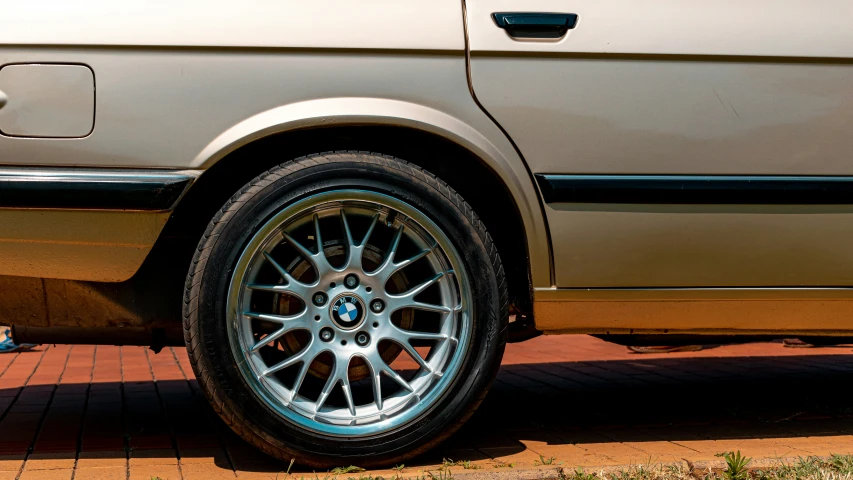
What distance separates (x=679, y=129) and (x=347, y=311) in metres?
1.12

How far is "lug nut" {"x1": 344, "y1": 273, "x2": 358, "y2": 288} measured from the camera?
264cm

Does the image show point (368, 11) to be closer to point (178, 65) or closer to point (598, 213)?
point (178, 65)

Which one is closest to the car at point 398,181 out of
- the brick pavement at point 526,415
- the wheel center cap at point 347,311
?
the wheel center cap at point 347,311

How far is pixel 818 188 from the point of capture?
270cm

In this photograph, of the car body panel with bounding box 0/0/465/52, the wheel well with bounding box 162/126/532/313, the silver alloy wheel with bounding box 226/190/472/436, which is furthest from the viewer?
the wheel well with bounding box 162/126/532/313

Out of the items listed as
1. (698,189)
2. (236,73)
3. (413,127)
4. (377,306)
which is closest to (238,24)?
(236,73)

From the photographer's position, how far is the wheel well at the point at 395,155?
270 centimetres

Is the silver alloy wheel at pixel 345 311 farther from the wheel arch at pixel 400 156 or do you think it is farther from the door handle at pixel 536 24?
the door handle at pixel 536 24

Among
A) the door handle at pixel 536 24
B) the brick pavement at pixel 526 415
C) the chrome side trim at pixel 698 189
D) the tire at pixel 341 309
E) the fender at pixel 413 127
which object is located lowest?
the brick pavement at pixel 526 415

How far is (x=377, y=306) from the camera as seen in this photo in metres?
2.66

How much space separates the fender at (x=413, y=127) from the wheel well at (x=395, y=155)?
0.14ft

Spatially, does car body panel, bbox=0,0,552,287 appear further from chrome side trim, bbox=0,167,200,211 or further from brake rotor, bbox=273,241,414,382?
brake rotor, bbox=273,241,414,382

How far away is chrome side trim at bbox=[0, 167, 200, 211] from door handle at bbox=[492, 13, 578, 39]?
1.02 meters

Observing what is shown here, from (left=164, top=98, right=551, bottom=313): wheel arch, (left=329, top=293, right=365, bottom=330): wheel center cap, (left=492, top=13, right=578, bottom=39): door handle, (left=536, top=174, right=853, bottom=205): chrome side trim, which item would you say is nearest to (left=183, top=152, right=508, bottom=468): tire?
(left=329, top=293, right=365, bottom=330): wheel center cap
